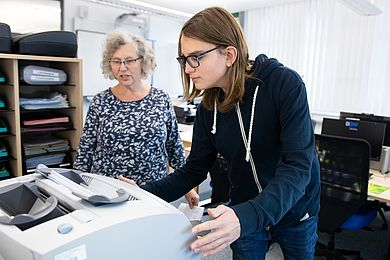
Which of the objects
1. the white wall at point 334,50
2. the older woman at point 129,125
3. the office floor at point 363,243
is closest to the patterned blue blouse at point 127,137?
the older woman at point 129,125

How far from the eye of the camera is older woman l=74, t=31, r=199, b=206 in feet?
5.23

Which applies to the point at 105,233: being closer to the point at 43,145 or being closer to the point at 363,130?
the point at 43,145

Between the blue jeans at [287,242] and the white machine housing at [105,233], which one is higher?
the white machine housing at [105,233]

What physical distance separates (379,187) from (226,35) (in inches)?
76.9

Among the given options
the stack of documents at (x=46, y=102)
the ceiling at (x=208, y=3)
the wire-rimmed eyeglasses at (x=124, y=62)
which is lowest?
the stack of documents at (x=46, y=102)

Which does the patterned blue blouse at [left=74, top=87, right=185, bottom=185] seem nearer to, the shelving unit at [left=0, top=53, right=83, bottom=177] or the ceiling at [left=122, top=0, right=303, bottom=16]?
the shelving unit at [left=0, top=53, right=83, bottom=177]

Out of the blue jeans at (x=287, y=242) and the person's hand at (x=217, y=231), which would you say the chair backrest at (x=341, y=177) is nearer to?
the blue jeans at (x=287, y=242)

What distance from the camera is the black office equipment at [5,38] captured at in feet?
7.09

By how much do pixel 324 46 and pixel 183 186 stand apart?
423 cm

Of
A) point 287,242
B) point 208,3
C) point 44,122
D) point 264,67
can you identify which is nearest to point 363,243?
point 287,242

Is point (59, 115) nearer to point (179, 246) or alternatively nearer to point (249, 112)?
point (249, 112)

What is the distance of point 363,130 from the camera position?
275cm

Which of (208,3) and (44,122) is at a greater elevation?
(208,3)

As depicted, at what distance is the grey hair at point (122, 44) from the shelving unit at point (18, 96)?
2.80 ft
